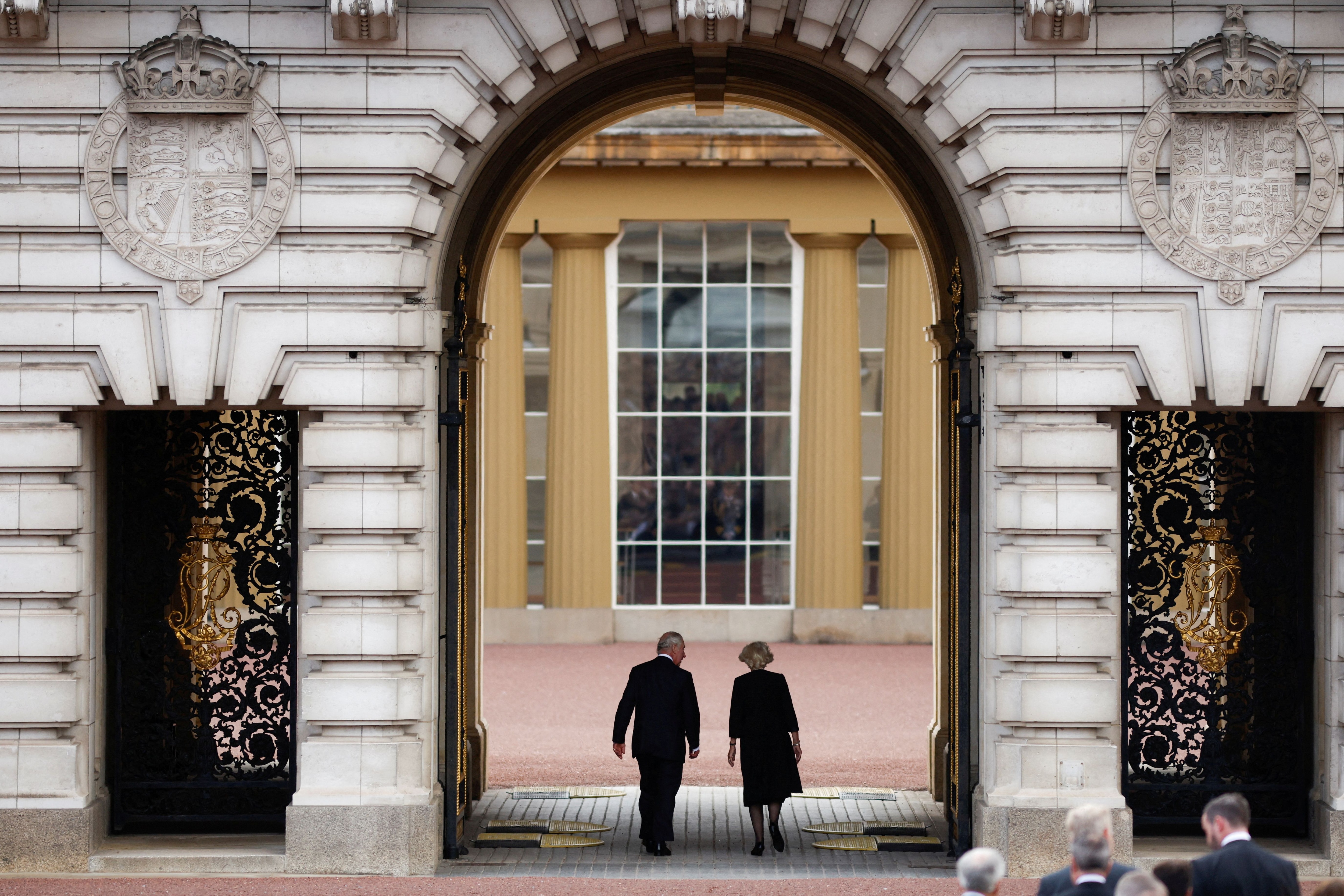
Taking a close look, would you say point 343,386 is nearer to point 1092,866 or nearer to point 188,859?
point 188,859

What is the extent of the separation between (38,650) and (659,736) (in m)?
4.13

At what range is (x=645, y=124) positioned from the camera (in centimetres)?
2333

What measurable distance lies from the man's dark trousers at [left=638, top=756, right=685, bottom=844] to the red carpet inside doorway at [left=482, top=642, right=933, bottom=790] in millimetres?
2817

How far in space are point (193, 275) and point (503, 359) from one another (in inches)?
528

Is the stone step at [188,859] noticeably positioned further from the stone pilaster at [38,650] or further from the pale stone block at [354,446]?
the pale stone block at [354,446]

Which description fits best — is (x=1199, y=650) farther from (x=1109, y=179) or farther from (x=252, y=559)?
(x=252, y=559)

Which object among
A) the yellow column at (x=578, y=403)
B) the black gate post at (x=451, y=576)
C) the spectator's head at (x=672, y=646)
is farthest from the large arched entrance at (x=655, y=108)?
the yellow column at (x=578, y=403)

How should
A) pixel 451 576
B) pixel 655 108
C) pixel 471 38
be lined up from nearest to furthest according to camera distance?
pixel 471 38
pixel 451 576
pixel 655 108

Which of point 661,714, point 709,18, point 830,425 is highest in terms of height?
point 709,18

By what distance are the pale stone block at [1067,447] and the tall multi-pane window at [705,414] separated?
13643 millimetres

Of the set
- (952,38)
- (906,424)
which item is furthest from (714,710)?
(952,38)

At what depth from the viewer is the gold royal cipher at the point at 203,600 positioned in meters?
11.3

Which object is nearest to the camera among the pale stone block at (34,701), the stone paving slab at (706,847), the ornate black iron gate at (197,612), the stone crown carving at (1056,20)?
the stone crown carving at (1056,20)

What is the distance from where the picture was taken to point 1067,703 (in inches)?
411
